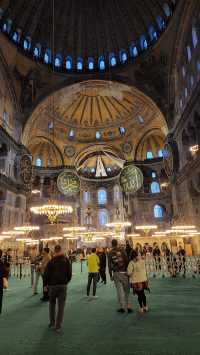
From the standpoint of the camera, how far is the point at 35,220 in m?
30.3

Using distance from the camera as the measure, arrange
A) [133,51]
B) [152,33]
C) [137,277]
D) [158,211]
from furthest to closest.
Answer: [158,211] < [133,51] < [152,33] < [137,277]

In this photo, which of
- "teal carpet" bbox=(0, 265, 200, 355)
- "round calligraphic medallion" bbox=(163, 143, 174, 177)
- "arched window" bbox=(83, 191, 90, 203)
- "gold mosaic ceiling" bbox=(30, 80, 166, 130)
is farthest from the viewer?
"arched window" bbox=(83, 191, 90, 203)

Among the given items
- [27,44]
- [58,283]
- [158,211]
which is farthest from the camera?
[158,211]

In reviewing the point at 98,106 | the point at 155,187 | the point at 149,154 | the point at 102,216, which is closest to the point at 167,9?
the point at 98,106

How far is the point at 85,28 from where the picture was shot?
25.7 metres

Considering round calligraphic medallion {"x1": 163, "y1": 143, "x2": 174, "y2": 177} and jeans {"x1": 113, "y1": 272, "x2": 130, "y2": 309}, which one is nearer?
jeans {"x1": 113, "y1": 272, "x2": 130, "y2": 309}

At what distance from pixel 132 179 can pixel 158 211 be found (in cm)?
717

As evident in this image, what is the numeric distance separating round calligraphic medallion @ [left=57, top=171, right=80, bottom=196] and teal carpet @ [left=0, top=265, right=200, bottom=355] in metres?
21.3

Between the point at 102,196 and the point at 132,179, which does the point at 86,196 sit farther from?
the point at 132,179

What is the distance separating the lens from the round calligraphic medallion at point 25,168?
22.4m

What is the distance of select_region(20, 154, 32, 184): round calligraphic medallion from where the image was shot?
2243cm

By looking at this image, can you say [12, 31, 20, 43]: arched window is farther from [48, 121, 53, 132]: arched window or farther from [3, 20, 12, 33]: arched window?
[48, 121, 53, 132]: arched window

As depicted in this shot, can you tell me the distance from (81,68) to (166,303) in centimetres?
2562

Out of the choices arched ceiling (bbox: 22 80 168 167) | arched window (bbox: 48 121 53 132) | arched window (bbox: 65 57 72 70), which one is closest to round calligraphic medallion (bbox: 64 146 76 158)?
arched ceiling (bbox: 22 80 168 167)
